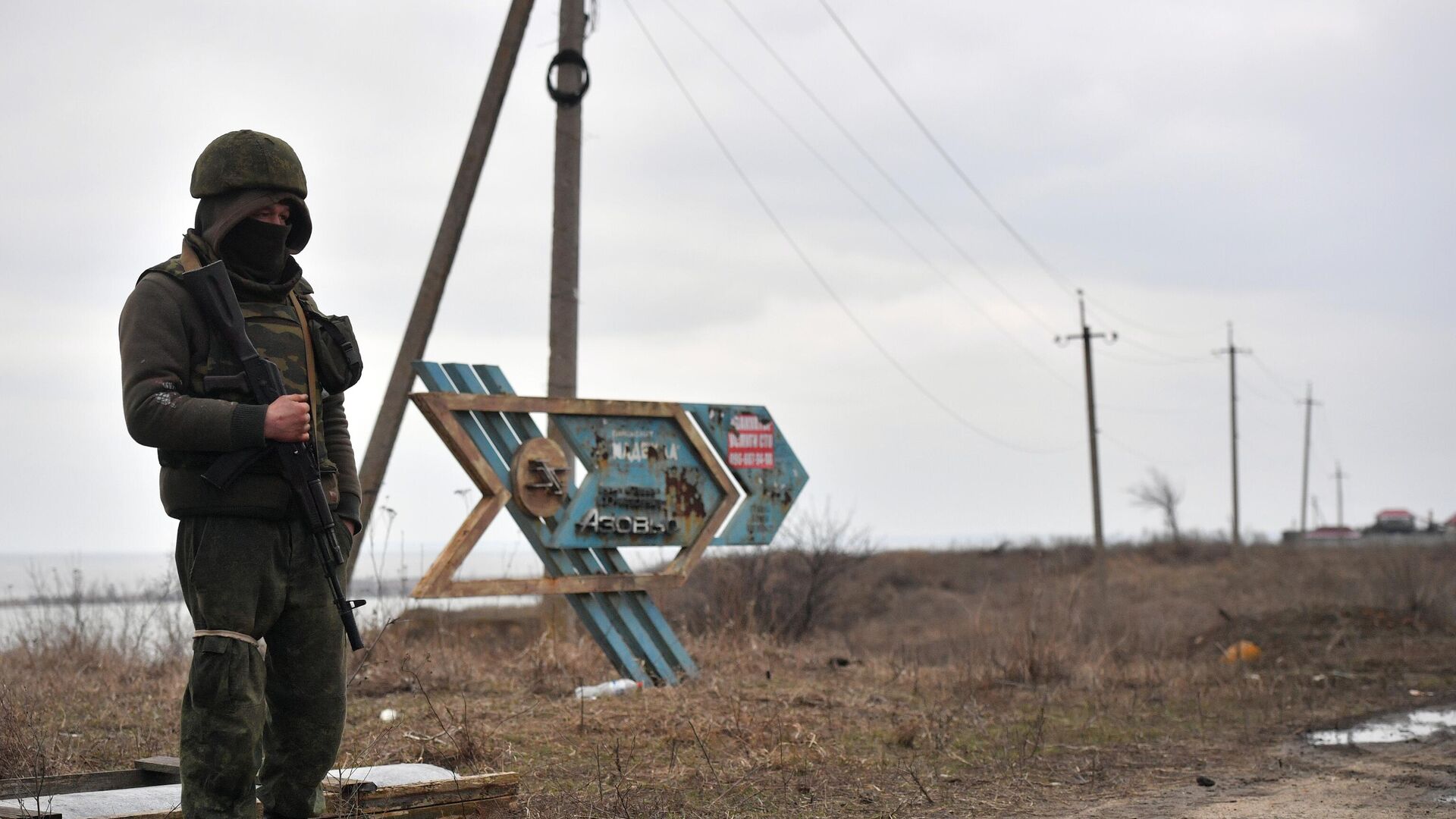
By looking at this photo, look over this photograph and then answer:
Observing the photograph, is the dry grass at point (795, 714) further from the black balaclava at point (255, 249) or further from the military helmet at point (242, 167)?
the military helmet at point (242, 167)

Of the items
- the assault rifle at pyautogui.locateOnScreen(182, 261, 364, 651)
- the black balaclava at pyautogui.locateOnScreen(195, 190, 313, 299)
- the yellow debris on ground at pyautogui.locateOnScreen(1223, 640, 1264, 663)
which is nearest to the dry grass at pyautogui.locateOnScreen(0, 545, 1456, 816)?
the yellow debris on ground at pyautogui.locateOnScreen(1223, 640, 1264, 663)

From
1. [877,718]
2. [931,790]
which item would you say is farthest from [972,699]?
[931,790]

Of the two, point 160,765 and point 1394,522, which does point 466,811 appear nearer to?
point 160,765

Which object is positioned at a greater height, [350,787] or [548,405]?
[548,405]

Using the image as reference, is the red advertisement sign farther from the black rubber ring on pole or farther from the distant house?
the distant house

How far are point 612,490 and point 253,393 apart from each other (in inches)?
209

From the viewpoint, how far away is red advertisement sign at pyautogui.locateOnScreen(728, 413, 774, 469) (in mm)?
9914

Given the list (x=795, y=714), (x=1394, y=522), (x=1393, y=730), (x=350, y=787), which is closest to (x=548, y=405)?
(x=795, y=714)

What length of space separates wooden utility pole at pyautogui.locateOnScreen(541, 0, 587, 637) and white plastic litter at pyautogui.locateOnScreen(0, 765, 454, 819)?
21.4ft

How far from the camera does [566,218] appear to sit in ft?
39.2

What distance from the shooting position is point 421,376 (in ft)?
27.8

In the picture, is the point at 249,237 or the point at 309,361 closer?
the point at 249,237

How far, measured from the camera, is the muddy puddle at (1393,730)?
8.27m

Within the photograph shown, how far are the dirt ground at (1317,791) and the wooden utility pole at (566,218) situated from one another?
20.6 ft
